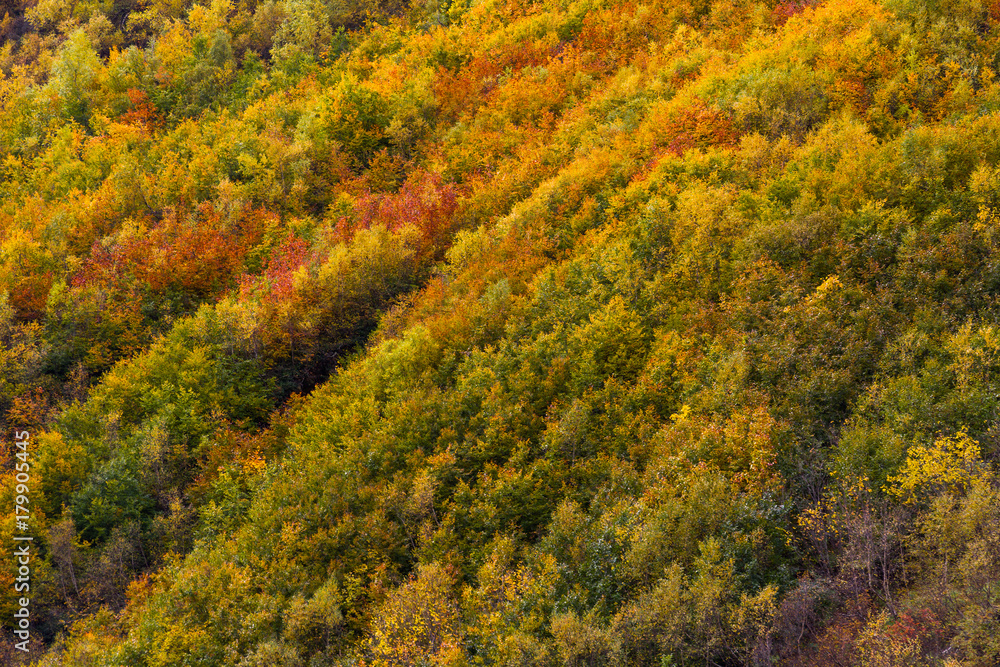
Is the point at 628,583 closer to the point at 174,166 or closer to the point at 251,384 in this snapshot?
the point at 251,384

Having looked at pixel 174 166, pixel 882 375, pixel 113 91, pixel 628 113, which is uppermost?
pixel 113 91

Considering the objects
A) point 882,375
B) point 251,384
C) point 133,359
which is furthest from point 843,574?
point 133,359

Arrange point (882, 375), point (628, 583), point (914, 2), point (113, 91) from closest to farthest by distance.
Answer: point (628, 583)
point (882, 375)
point (914, 2)
point (113, 91)

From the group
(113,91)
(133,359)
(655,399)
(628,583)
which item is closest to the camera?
(628,583)

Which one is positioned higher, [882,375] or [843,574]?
[882,375]

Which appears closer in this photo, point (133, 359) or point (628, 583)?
point (628, 583)

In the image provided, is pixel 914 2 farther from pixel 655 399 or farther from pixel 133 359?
pixel 133 359
